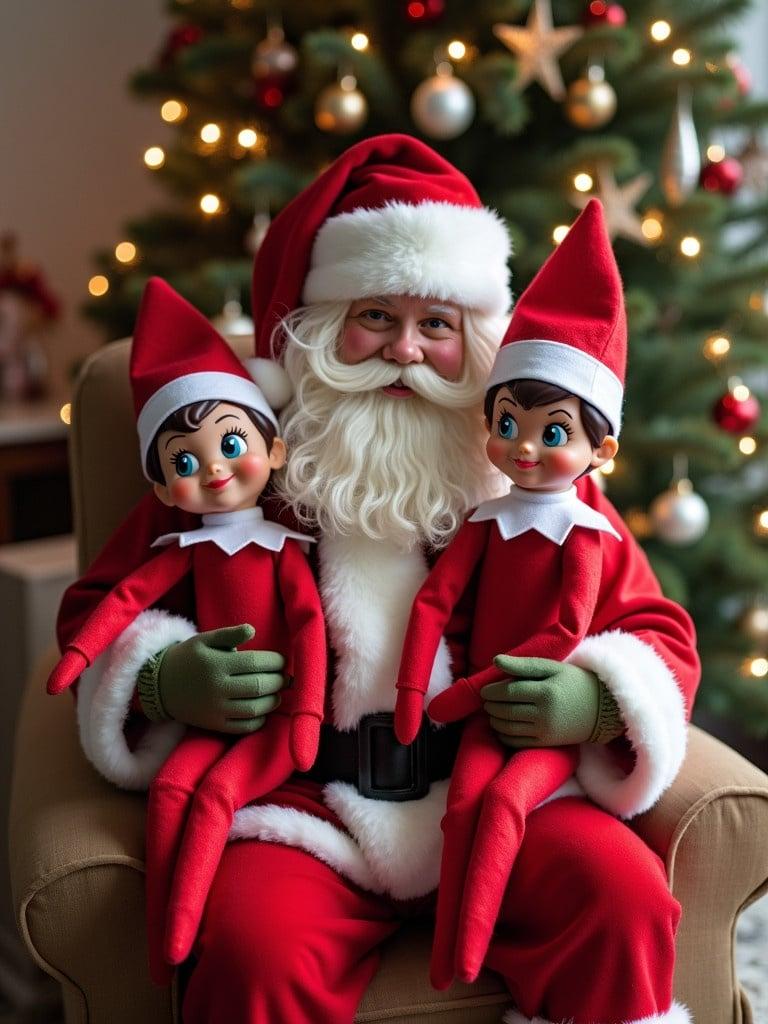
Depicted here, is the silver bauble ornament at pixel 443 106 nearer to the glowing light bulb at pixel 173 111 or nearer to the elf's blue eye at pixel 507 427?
the glowing light bulb at pixel 173 111

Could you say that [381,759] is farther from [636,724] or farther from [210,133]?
[210,133]

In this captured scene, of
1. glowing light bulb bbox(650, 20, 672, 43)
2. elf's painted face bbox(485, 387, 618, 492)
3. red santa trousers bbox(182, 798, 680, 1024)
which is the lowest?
red santa trousers bbox(182, 798, 680, 1024)

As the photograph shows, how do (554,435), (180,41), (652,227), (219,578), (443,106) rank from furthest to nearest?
(180,41) < (652,227) < (443,106) < (219,578) < (554,435)

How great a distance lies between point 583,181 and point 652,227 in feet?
0.61

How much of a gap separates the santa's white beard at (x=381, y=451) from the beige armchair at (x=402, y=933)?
0.41 m

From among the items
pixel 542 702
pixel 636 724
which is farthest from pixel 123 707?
pixel 636 724

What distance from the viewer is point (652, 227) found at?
1.95 m

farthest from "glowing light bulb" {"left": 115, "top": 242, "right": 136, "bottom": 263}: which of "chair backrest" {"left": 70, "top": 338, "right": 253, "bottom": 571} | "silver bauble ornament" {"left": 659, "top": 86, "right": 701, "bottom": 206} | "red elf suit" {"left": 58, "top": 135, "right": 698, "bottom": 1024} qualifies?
"silver bauble ornament" {"left": 659, "top": 86, "right": 701, "bottom": 206}

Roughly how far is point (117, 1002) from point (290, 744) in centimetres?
33

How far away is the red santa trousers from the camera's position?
3.48ft

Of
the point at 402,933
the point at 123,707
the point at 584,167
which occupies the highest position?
the point at 584,167

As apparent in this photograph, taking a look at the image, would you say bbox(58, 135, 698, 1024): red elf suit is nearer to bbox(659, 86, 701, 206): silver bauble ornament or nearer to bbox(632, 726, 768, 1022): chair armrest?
bbox(632, 726, 768, 1022): chair armrest

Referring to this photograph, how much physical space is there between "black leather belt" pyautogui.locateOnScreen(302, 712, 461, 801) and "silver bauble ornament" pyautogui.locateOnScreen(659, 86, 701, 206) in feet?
3.60

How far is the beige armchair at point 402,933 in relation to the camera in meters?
1.10
